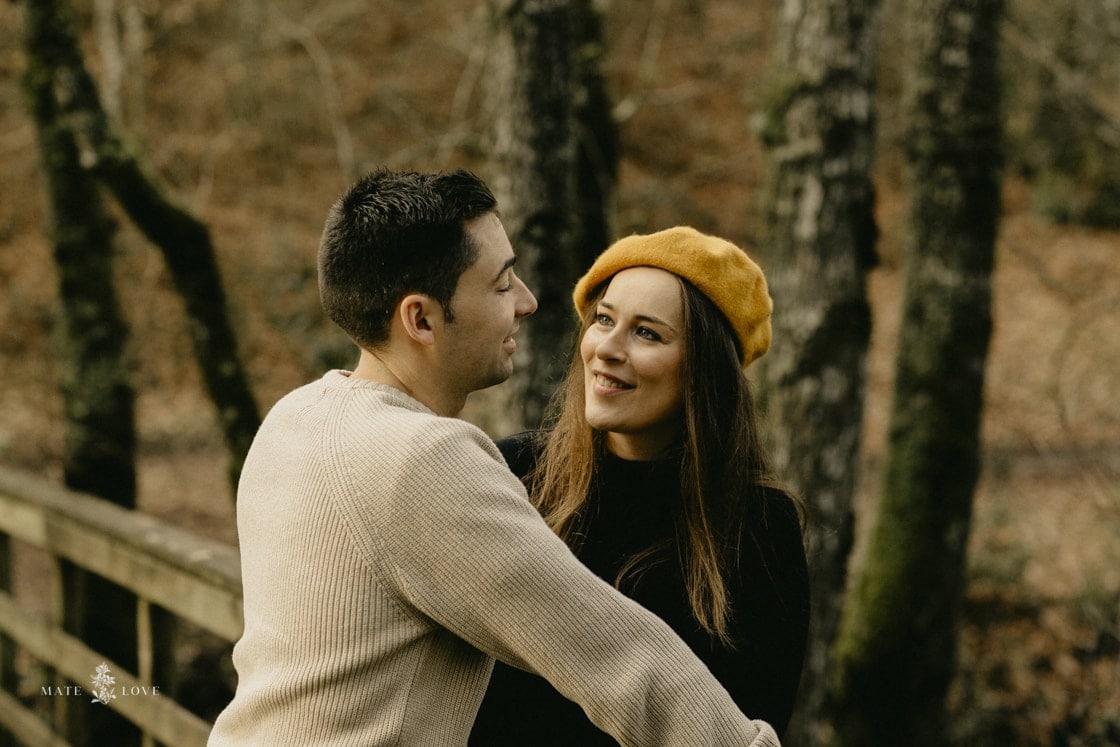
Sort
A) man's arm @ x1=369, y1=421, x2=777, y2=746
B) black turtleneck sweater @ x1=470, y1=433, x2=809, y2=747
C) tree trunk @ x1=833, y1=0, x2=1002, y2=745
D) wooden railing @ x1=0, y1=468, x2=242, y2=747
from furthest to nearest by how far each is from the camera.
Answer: tree trunk @ x1=833, y1=0, x2=1002, y2=745 < wooden railing @ x1=0, y1=468, x2=242, y2=747 < black turtleneck sweater @ x1=470, y1=433, x2=809, y2=747 < man's arm @ x1=369, y1=421, x2=777, y2=746

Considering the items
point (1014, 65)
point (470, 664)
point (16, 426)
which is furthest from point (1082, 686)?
point (16, 426)

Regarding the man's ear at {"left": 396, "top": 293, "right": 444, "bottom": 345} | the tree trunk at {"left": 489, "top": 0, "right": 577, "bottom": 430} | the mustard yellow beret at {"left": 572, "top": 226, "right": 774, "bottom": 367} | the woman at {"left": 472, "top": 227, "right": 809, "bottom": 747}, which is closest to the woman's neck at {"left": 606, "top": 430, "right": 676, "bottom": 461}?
the woman at {"left": 472, "top": 227, "right": 809, "bottom": 747}

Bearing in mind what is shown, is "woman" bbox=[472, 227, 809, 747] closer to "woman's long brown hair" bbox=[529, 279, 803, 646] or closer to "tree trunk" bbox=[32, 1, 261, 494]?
"woman's long brown hair" bbox=[529, 279, 803, 646]

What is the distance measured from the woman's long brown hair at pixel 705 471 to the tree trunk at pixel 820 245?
6.13 feet

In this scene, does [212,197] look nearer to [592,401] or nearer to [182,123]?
[182,123]

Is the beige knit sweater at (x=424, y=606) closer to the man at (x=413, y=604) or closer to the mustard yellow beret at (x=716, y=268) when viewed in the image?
the man at (x=413, y=604)

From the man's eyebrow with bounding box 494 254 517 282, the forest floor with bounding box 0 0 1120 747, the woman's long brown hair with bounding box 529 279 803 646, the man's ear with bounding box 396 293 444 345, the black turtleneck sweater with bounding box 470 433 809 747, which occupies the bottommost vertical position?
the forest floor with bounding box 0 0 1120 747

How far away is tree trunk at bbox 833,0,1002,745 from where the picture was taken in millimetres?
5746

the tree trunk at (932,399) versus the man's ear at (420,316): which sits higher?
the man's ear at (420,316)

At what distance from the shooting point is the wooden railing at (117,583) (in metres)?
2.97

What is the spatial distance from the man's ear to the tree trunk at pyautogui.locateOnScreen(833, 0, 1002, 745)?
15.4ft

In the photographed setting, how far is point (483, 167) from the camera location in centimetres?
1103

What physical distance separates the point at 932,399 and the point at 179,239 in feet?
13.4

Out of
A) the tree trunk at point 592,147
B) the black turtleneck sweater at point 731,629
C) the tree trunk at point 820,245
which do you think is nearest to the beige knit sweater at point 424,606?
the black turtleneck sweater at point 731,629
